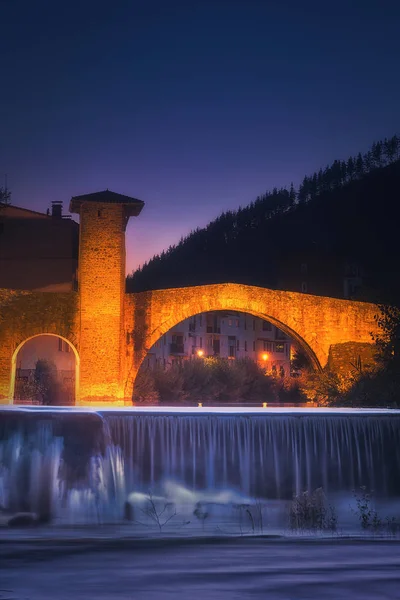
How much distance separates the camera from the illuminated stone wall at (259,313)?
26.1 m

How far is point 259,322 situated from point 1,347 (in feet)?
136

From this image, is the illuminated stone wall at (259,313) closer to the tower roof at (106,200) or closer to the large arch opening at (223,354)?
the large arch opening at (223,354)

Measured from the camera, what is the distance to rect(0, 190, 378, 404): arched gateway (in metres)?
24.7

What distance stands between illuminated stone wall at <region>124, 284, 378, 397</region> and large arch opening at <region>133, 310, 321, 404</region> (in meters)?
0.23

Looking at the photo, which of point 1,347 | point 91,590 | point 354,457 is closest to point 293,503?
point 354,457

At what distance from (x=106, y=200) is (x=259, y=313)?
6.29 m

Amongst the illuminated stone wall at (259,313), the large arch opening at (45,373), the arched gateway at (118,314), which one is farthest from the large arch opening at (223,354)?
the large arch opening at (45,373)

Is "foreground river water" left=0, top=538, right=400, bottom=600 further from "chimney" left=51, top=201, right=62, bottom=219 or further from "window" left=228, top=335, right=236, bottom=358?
"window" left=228, top=335, right=236, bottom=358

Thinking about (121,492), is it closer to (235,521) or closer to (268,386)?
(235,521)

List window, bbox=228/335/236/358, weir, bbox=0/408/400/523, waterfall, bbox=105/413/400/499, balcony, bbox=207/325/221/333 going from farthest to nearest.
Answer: window, bbox=228/335/236/358, balcony, bbox=207/325/221/333, waterfall, bbox=105/413/400/499, weir, bbox=0/408/400/523

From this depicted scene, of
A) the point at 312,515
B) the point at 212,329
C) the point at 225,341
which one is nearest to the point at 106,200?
the point at 312,515

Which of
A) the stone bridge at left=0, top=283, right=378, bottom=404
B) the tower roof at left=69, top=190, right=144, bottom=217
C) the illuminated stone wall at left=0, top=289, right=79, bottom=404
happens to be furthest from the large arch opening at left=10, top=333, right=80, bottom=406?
the tower roof at left=69, top=190, right=144, bottom=217

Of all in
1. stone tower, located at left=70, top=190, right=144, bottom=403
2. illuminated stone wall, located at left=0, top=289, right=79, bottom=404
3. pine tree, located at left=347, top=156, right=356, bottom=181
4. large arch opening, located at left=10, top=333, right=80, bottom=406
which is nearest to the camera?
illuminated stone wall, located at left=0, top=289, right=79, bottom=404

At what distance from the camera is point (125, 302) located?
26.1 meters
